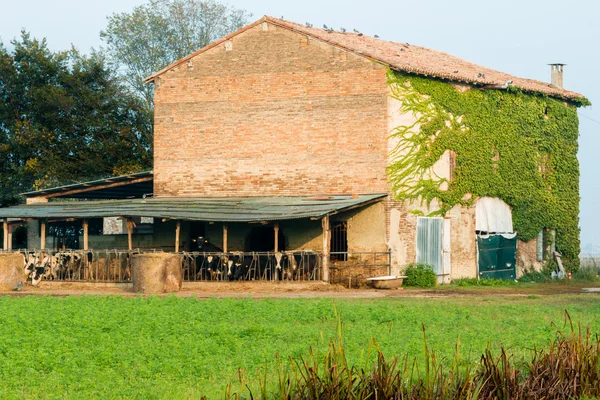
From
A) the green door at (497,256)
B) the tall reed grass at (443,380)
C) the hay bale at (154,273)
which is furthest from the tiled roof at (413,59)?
the tall reed grass at (443,380)

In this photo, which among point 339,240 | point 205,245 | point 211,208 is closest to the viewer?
point 211,208

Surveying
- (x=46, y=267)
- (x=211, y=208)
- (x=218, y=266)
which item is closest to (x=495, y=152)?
(x=211, y=208)

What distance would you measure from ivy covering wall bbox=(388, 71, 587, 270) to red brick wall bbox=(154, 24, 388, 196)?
1.01 m

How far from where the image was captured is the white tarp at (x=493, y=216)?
3409cm

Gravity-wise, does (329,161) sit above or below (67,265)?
above

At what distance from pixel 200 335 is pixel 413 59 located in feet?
65.2

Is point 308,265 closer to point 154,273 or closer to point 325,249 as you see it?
point 325,249

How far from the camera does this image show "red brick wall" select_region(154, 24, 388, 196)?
101 feet

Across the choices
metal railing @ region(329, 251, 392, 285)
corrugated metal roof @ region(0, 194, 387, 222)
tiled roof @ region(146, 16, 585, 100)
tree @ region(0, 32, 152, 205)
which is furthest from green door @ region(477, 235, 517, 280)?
tree @ region(0, 32, 152, 205)

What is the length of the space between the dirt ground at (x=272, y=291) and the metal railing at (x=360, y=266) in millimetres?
1424

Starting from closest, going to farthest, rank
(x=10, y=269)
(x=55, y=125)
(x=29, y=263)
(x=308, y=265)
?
(x=10, y=269) → (x=308, y=265) → (x=29, y=263) → (x=55, y=125)

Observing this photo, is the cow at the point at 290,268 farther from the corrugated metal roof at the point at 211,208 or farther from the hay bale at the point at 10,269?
the hay bale at the point at 10,269

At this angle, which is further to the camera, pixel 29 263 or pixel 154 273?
pixel 29 263

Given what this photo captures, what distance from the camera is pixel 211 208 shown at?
29922 mm
